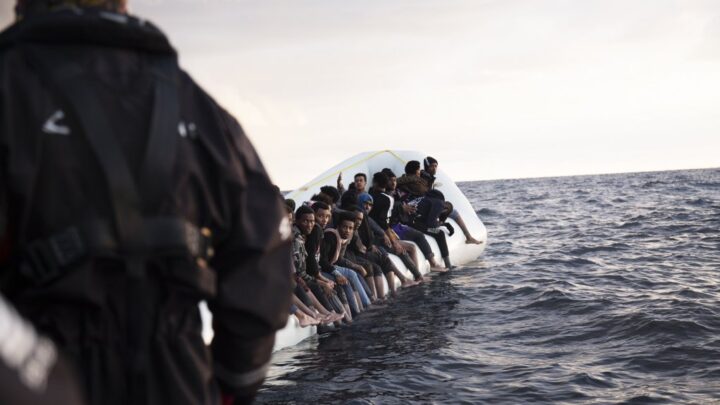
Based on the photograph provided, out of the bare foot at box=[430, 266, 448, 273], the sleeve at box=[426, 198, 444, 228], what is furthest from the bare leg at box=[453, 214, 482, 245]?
the sleeve at box=[426, 198, 444, 228]

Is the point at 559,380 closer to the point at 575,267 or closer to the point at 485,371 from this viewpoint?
the point at 485,371

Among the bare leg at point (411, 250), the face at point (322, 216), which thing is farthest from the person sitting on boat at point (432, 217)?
the face at point (322, 216)

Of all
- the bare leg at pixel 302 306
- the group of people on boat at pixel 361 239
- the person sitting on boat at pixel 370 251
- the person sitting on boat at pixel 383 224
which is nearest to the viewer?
the bare leg at pixel 302 306

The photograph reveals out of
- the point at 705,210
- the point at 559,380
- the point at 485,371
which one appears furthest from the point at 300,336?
the point at 705,210

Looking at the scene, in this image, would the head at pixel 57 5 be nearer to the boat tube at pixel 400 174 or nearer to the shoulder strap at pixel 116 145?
the shoulder strap at pixel 116 145

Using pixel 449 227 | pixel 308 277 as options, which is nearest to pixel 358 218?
pixel 308 277

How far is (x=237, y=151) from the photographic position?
63.2 inches

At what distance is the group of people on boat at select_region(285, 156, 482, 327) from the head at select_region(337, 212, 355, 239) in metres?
0.01

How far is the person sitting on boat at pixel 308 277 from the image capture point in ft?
22.3

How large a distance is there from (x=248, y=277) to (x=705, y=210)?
24.5 metres

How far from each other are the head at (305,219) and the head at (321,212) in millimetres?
399

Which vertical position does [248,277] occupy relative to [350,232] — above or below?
above

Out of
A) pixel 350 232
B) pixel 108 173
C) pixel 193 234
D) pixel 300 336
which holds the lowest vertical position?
pixel 300 336

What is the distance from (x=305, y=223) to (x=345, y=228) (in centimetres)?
110
